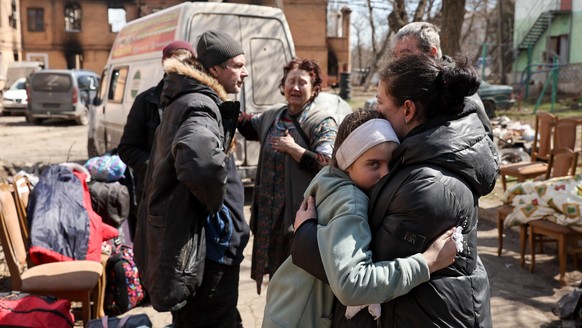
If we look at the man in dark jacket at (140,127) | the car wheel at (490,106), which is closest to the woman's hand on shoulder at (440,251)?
the man in dark jacket at (140,127)

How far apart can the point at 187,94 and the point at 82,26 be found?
37.9 meters

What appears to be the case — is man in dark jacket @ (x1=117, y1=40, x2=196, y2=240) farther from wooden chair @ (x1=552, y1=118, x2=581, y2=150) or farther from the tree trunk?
the tree trunk

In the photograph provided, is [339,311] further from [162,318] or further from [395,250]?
[162,318]

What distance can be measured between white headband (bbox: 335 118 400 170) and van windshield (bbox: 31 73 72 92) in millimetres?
19181

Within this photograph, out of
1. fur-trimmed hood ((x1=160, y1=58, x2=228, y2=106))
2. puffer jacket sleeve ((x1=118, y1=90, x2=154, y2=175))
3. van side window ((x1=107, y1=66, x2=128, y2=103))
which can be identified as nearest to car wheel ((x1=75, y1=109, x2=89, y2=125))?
van side window ((x1=107, y1=66, x2=128, y2=103))

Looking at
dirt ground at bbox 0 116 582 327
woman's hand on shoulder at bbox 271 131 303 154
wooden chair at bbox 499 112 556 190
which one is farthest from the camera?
wooden chair at bbox 499 112 556 190

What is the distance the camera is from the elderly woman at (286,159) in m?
3.41

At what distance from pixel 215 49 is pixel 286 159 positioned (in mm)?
851

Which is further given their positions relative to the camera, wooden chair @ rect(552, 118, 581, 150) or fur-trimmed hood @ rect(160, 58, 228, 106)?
wooden chair @ rect(552, 118, 581, 150)

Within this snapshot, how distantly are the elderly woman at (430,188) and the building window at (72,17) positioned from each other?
1546 inches

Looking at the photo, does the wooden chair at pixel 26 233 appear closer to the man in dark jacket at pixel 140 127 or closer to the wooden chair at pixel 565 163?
the man in dark jacket at pixel 140 127

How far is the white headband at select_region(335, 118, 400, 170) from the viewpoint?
1.66 meters

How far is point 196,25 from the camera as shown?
7031 millimetres

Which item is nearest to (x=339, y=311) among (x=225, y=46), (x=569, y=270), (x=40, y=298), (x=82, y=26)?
(x=225, y=46)
